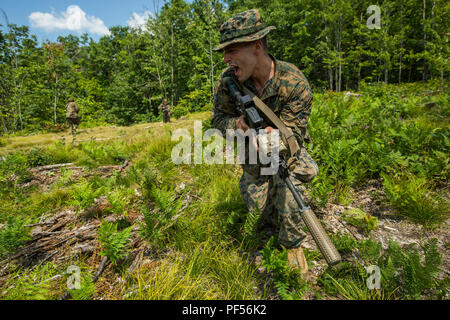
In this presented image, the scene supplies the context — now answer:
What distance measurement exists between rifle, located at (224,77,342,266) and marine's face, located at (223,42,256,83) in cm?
19

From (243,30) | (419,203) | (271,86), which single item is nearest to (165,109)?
(271,86)

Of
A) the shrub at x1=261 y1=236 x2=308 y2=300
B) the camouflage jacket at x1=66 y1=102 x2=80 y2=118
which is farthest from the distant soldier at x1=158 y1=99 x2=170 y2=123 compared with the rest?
the shrub at x1=261 y1=236 x2=308 y2=300

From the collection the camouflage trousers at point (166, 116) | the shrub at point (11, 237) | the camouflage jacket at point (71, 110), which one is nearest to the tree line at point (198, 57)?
the camouflage trousers at point (166, 116)

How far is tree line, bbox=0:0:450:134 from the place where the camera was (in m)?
24.6

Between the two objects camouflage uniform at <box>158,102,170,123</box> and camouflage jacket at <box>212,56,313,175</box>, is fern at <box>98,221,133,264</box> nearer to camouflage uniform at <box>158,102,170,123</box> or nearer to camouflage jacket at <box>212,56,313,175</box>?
camouflage jacket at <box>212,56,313,175</box>

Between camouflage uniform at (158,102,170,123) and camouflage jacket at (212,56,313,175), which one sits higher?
camouflage uniform at (158,102,170,123)

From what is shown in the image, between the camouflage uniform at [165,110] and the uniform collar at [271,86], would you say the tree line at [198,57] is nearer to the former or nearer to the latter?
the camouflage uniform at [165,110]

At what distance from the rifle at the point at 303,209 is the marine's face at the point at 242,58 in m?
0.19

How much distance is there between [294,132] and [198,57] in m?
29.2

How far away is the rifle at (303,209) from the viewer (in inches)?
65.3

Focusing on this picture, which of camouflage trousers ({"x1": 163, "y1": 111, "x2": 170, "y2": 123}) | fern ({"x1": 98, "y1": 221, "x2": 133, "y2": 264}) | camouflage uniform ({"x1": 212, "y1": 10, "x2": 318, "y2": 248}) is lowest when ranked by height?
fern ({"x1": 98, "y1": 221, "x2": 133, "y2": 264})
